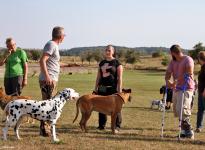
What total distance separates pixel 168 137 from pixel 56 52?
12.3ft

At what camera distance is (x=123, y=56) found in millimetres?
138250

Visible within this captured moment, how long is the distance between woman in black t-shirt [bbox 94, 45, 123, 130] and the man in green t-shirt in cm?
220

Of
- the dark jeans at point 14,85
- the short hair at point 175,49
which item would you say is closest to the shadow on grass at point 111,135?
the dark jeans at point 14,85

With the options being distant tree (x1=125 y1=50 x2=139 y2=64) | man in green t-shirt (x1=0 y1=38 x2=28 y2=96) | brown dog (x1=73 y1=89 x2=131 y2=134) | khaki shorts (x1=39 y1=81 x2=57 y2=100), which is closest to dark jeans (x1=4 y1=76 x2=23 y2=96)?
man in green t-shirt (x1=0 y1=38 x2=28 y2=96)

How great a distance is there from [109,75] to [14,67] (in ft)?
8.92

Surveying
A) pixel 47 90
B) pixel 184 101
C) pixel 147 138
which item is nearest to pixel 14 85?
pixel 47 90

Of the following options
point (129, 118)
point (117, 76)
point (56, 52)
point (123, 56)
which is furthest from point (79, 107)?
point (123, 56)

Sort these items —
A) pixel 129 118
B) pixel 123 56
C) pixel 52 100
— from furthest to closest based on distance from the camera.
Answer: pixel 123 56 → pixel 129 118 → pixel 52 100

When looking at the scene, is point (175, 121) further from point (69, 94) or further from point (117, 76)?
point (69, 94)

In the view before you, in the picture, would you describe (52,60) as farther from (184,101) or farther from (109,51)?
(184,101)

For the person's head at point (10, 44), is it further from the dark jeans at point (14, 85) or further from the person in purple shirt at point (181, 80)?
the person in purple shirt at point (181, 80)

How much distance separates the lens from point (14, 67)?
1279cm

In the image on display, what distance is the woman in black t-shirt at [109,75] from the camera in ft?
40.9

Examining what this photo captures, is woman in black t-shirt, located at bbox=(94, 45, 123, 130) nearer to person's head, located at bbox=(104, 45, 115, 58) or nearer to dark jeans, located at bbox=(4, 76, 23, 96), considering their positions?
person's head, located at bbox=(104, 45, 115, 58)
